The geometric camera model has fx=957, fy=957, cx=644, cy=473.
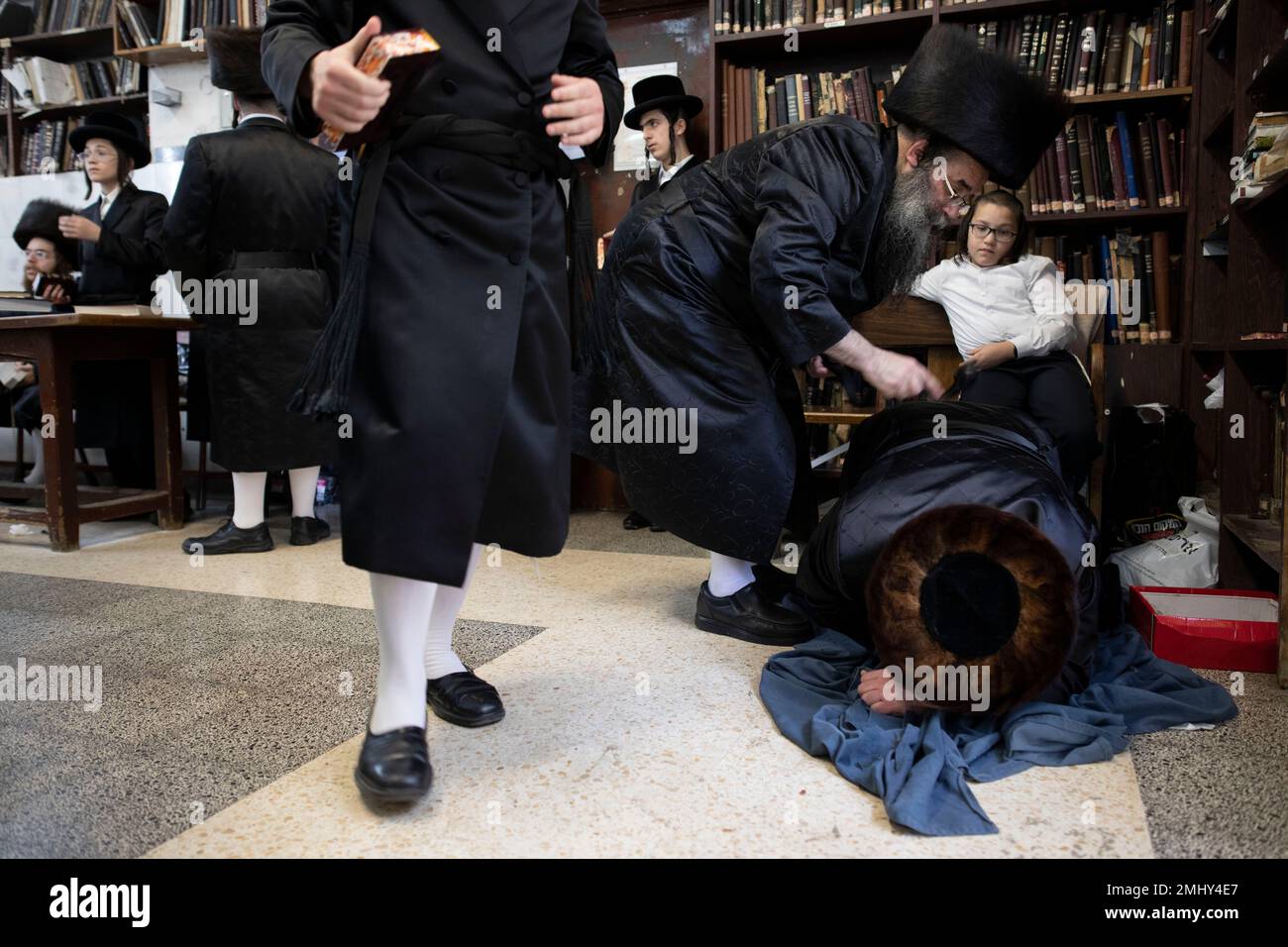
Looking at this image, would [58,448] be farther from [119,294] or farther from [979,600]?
[979,600]

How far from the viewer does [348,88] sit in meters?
1.01

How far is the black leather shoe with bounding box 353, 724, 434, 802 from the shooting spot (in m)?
1.15

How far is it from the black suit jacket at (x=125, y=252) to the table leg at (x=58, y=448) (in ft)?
1.75

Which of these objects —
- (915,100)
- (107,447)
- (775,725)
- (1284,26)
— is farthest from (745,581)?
(107,447)

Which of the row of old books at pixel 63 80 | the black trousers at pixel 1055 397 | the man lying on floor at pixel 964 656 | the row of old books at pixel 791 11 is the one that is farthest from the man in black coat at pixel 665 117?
the row of old books at pixel 63 80

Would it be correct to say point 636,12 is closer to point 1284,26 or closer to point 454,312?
point 1284,26

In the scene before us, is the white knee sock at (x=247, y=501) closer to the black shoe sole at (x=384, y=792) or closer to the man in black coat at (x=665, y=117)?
the man in black coat at (x=665, y=117)

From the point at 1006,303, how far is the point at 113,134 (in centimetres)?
320

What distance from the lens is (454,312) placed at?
117 centimetres

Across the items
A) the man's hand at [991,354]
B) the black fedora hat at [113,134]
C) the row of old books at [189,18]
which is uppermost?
the row of old books at [189,18]

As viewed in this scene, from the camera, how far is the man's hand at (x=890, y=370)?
159cm

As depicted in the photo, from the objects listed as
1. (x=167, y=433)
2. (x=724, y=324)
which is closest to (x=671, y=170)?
(x=724, y=324)

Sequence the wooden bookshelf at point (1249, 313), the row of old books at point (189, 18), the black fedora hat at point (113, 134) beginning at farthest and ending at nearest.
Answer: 1. the row of old books at point (189, 18)
2. the black fedora hat at point (113, 134)
3. the wooden bookshelf at point (1249, 313)

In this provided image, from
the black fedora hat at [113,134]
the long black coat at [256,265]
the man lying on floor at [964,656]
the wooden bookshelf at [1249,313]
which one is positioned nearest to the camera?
the man lying on floor at [964,656]
